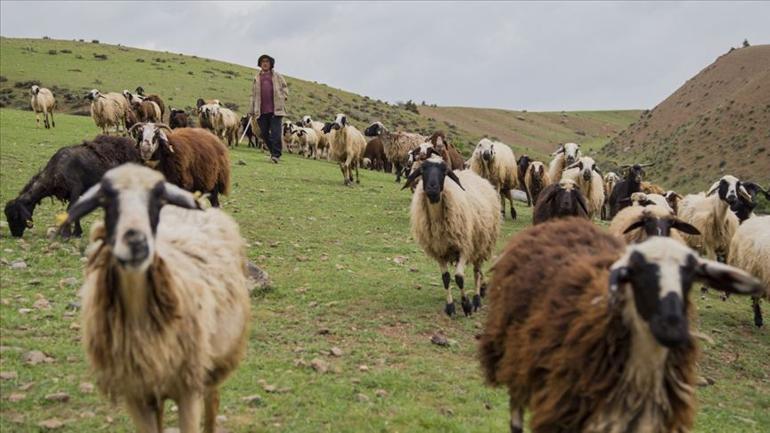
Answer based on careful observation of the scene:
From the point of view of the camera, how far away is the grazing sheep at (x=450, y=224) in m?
9.28

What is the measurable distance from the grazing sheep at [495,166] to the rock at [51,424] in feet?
47.8

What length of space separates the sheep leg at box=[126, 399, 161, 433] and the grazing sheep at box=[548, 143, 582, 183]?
1444 cm

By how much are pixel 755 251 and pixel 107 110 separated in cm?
2206

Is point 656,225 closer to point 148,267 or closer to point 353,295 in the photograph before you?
point 353,295

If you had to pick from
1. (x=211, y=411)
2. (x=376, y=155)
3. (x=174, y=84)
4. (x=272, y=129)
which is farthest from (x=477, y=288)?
(x=174, y=84)

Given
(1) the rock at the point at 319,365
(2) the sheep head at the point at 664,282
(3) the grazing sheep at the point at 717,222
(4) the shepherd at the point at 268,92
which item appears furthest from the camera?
(4) the shepherd at the point at 268,92

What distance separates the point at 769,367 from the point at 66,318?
8292 millimetres

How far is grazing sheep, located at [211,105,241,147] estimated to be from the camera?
2583 cm

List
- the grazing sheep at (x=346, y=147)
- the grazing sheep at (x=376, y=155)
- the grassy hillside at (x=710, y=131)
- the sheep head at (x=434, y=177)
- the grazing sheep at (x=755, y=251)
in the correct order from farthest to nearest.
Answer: the grassy hillside at (x=710, y=131)
the grazing sheep at (x=376, y=155)
the grazing sheep at (x=346, y=147)
the grazing sheep at (x=755, y=251)
the sheep head at (x=434, y=177)

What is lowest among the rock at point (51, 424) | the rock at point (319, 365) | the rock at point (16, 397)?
the rock at point (319, 365)

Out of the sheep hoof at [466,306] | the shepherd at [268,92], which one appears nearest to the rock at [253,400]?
the sheep hoof at [466,306]

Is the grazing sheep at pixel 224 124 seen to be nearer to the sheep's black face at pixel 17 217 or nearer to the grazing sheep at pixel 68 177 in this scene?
the grazing sheep at pixel 68 177

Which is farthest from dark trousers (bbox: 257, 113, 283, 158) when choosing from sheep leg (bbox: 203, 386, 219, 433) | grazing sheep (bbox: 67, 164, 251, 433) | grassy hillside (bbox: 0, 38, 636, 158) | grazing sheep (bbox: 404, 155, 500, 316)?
grassy hillside (bbox: 0, 38, 636, 158)

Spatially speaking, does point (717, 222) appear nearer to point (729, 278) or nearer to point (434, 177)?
point (434, 177)
